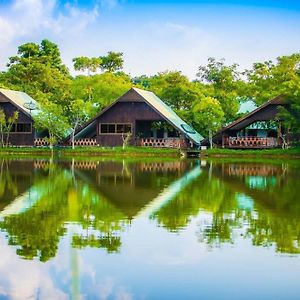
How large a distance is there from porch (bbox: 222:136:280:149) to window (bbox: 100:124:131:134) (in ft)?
23.2

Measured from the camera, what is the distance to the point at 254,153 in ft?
138

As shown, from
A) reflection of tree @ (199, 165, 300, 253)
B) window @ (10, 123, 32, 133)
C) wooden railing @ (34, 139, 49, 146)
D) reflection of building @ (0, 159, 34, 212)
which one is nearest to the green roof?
wooden railing @ (34, 139, 49, 146)

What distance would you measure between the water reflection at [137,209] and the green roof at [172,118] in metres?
20.6

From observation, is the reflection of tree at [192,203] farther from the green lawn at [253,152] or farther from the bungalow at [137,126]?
the bungalow at [137,126]

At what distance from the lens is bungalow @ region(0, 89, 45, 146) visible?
49438mm

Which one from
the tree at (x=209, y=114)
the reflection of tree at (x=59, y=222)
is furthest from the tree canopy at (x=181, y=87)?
the reflection of tree at (x=59, y=222)

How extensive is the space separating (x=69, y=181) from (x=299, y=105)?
2338 centimetres

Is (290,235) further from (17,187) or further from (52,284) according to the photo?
(17,187)

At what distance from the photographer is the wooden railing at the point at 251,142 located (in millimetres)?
44656

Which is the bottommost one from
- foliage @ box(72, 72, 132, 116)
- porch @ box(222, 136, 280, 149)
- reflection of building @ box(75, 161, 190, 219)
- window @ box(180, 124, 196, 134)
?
reflection of building @ box(75, 161, 190, 219)

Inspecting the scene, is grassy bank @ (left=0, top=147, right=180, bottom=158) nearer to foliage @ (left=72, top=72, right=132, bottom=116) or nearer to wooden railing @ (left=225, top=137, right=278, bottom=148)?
wooden railing @ (left=225, top=137, right=278, bottom=148)

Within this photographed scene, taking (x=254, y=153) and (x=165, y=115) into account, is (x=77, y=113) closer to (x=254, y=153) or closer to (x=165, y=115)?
(x=165, y=115)

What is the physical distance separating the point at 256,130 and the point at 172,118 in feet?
20.1

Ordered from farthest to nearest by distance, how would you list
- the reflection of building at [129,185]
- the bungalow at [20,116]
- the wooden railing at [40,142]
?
the bungalow at [20,116] < the wooden railing at [40,142] < the reflection of building at [129,185]
